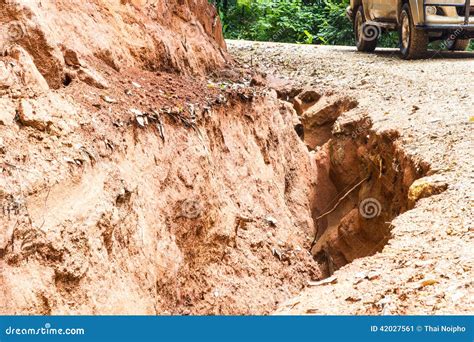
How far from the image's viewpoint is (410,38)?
42.1 ft

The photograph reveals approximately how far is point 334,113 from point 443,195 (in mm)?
4846

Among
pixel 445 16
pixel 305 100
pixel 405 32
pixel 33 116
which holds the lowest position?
pixel 305 100

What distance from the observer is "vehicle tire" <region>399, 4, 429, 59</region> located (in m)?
12.6

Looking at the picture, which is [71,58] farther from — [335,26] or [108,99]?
[335,26]

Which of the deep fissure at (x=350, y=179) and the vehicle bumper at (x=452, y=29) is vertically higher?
→ the vehicle bumper at (x=452, y=29)

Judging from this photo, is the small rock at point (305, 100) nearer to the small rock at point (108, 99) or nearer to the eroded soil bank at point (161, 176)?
the eroded soil bank at point (161, 176)

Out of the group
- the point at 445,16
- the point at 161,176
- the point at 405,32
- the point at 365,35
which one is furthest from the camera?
the point at 365,35

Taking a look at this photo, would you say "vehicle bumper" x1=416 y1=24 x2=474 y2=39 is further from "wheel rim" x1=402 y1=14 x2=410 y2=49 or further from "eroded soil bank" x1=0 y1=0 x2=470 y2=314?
"eroded soil bank" x1=0 y1=0 x2=470 y2=314

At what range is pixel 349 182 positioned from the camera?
938 centimetres

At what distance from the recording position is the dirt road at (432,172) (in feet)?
12.7

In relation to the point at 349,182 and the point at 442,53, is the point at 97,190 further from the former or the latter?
the point at 442,53

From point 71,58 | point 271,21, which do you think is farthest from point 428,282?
point 271,21

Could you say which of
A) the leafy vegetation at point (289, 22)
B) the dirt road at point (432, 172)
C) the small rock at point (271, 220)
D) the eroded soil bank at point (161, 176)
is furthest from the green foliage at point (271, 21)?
the small rock at point (271, 220)

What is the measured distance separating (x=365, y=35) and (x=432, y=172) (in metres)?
9.45
